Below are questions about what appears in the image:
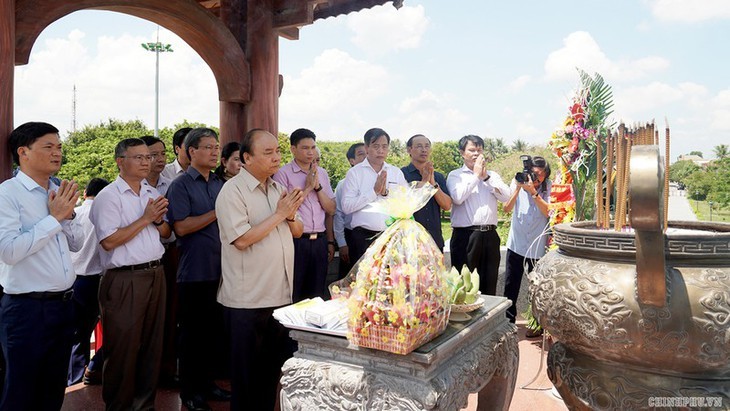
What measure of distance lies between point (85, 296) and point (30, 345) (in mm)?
1270

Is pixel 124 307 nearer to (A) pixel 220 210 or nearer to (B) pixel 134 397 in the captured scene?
(B) pixel 134 397

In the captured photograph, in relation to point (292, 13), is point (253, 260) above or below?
below

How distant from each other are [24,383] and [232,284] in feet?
A: 3.51

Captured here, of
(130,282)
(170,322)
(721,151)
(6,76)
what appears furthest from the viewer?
(721,151)

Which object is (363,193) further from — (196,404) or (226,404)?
(196,404)

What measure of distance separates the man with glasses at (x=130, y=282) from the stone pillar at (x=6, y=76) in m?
0.48

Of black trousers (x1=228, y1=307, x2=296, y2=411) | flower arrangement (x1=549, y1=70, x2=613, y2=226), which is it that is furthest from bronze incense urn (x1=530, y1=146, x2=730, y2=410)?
black trousers (x1=228, y1=307, x2=296, y2=411)

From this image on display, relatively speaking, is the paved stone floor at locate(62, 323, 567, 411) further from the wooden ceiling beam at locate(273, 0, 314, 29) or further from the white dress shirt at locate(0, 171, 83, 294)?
the wooden ceiling beam at locate(273, 0, 314, 29)

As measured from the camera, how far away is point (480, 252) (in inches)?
184

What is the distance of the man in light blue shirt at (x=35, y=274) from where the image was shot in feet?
8.14

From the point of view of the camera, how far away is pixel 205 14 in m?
4.04

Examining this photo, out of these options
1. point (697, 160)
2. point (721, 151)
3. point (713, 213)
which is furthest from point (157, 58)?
point (697, 160)

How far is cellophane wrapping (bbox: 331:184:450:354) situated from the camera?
5.74 feet

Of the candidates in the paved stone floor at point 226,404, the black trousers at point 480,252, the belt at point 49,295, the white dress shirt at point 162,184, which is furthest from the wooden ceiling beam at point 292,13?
the paved stone floor at point 226,404
